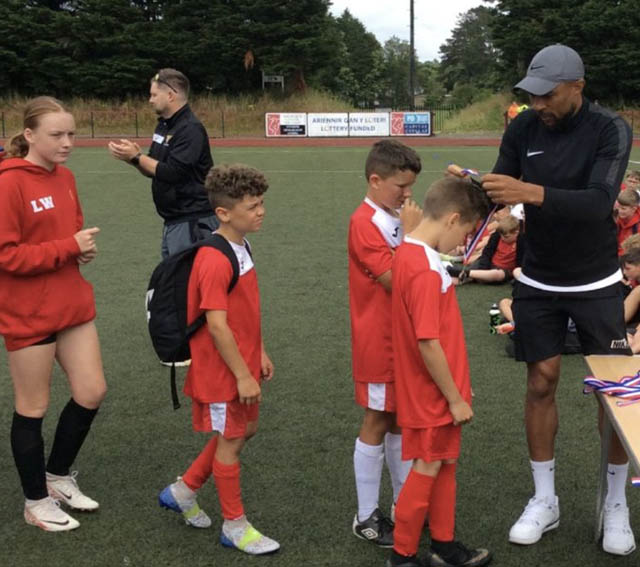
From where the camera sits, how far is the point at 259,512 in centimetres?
402

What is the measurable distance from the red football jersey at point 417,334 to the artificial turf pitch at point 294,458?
2.69ft

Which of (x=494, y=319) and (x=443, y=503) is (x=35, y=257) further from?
(x=494, y=319)

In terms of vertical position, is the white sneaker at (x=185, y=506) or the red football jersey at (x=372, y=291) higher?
the red football jersey at (x=372, y=291)

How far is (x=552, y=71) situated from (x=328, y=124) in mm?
32598

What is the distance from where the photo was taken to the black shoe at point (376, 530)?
12.1ft

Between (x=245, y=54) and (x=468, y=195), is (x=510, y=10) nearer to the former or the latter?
(x=245, y=54)

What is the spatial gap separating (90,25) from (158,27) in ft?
12.8

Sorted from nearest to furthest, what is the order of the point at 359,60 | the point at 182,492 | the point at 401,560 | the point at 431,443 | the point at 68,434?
the point at 431,443, the point at 401,560, the point at 182,492, the point at 68,434, the point at 359,60

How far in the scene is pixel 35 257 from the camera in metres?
3.58

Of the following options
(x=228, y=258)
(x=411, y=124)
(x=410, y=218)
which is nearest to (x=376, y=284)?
(x=410, y=218)

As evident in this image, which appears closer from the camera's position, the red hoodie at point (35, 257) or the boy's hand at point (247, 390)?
the boy's hand at point (247, 390)

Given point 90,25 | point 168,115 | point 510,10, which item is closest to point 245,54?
point 90,25

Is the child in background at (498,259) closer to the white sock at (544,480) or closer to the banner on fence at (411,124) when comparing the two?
the white sock at (544,480)

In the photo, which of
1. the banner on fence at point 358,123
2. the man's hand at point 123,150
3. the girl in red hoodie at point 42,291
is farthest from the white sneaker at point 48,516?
the banner on fence at point 358,123
